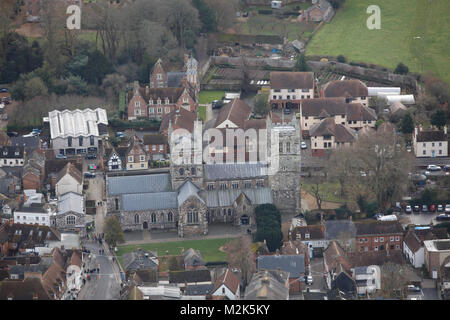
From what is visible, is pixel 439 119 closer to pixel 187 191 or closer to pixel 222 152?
pixel 222 152

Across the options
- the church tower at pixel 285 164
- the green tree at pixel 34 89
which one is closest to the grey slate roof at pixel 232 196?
the church tower at pixel 285 164

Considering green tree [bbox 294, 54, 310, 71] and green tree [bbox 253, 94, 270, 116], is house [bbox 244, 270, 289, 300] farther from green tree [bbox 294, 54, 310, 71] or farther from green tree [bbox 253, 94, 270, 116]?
green tree [bbox 294, 54, 310, 71]

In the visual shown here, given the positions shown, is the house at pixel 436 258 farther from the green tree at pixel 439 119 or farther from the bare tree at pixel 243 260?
the green tree at pixel 439 119

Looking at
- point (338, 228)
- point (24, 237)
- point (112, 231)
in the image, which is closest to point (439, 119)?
point (338, 228)

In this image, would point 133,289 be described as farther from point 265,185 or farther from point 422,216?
point 422,216

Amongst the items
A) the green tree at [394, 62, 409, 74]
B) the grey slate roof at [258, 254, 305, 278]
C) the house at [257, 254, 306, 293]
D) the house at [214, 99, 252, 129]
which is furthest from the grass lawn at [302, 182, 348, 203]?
the green tree at [394, 62, 409, 74]

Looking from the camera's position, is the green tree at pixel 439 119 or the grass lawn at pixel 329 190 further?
the green tree at pixel 439 119

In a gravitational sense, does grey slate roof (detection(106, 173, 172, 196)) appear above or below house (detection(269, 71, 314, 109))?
below
